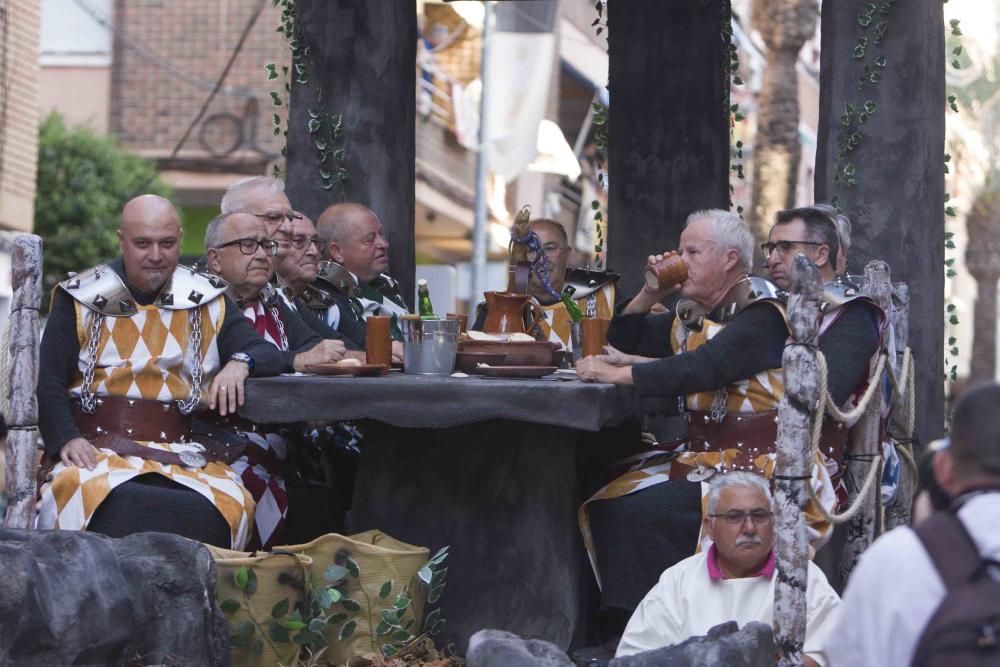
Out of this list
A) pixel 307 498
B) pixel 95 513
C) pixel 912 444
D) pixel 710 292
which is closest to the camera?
pixel 95 513

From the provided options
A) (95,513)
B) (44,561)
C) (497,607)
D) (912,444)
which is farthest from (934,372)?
(44,561)

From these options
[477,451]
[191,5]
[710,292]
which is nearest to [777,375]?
[710,292]

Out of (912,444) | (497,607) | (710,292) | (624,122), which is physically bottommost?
(497,607)

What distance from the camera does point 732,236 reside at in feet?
21.9

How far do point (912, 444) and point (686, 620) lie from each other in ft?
8.98

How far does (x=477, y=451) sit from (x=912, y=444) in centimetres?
238

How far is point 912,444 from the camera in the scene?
26.2 ft

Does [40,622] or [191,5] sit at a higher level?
[191,5]

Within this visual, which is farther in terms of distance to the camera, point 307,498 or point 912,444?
point 912,444

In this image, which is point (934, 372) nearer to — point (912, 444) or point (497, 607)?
point (912, 444)

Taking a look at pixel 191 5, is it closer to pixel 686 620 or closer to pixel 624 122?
pixel 624 122

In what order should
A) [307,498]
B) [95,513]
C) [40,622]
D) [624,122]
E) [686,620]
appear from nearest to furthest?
[40,622] → [686,620] → [95,513] → [307,498] → [624,122]

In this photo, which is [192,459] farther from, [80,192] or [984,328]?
[984,328]

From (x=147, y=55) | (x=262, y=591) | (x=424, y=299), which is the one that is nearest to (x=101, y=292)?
(x=424, y=299)
